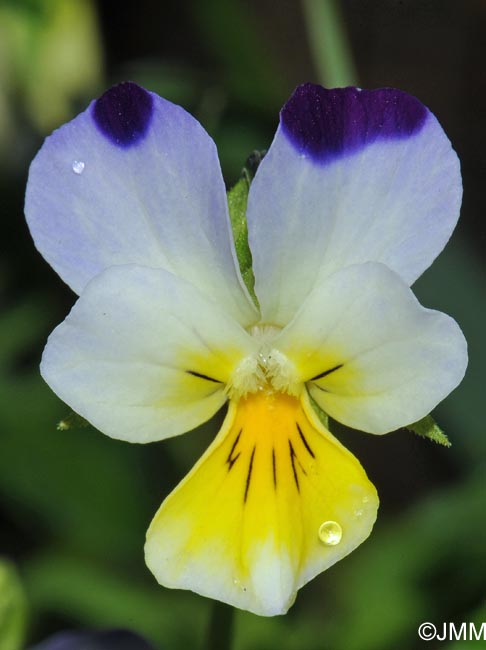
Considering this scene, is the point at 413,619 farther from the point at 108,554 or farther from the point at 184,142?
the point at 184,142

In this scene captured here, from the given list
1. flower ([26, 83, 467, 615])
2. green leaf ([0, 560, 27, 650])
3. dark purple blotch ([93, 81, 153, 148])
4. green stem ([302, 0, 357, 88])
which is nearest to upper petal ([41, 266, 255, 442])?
flower ([26, 83, 467, 615])

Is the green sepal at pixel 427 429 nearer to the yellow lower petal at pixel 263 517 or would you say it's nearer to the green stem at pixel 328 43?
the yellow lower petal at pixel 263 517

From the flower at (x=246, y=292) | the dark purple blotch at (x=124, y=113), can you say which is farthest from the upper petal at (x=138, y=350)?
the dark purple blotch at (x=124, y=113)

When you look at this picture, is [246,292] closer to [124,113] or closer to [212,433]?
[124,113]

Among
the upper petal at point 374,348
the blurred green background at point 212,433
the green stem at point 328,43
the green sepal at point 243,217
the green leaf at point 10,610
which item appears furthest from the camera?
the green stem at point 328,43

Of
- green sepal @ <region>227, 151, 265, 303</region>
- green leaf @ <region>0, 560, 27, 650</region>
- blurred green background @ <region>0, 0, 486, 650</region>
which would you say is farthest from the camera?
blurred green background @ <region>0, 0, 486, 650</region>

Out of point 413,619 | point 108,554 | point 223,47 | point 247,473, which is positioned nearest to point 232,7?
point 223,47

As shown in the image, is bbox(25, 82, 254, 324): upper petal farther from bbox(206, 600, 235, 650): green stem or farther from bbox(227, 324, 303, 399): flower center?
bbox(206, 600, 235, 650): green stem
